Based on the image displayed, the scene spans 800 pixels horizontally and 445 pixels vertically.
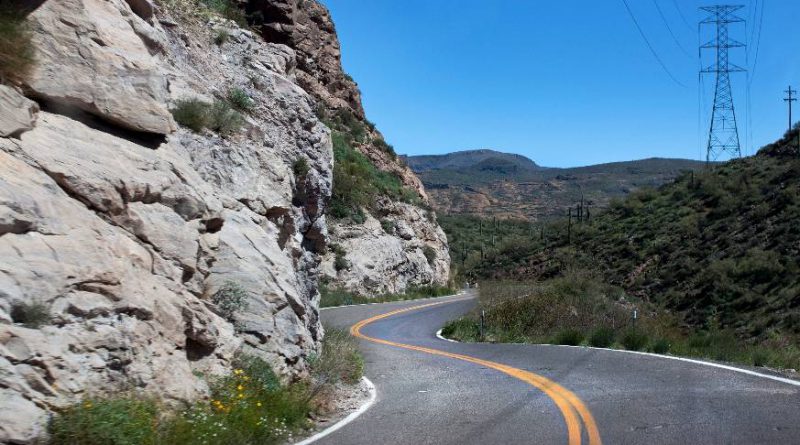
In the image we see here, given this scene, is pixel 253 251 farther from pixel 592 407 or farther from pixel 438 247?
pixel 438 247

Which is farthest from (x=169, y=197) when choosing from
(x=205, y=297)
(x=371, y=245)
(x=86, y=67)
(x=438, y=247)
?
(x=438, y=247)

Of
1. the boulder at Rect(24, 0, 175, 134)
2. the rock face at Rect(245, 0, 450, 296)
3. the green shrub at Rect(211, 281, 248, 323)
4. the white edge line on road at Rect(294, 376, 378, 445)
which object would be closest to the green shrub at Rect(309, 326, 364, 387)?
the white edge line on road at Rect(294, 376, 378, 445)

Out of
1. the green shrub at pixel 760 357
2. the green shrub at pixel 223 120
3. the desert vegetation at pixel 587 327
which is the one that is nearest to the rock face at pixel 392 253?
the desert vegetation at pixel 587 327

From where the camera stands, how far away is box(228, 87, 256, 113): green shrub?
15.2m

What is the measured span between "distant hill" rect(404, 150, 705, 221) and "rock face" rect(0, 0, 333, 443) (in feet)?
327

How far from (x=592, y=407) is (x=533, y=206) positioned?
114103 mm

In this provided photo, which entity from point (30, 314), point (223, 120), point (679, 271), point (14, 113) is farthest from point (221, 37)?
point (679, 271)

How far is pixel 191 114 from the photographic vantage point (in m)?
12.4

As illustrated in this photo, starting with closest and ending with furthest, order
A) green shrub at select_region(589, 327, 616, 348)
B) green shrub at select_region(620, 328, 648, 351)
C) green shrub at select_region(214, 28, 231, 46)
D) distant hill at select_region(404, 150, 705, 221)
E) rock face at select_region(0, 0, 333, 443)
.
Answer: rock face at select_region(0, 0, 333, 443), green shrub at select_region(620, 328, 648, 351), green shrub at select_region(589, 327, 616, 348), green shrub at select_region(214, 28, 231, 46), distant hill at select_region(404, 150, 705, 221)

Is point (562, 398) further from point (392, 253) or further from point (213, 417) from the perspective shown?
point (392, 253)

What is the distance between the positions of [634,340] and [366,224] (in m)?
29.6

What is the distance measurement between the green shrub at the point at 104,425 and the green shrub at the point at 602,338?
13624 millimetres

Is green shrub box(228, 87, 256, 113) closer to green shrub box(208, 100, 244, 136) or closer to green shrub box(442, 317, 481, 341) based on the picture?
green shrub box(208, 100, 244, 136)

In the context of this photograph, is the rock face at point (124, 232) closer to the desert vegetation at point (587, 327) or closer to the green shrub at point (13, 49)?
the green shrub at point (13, 49)
